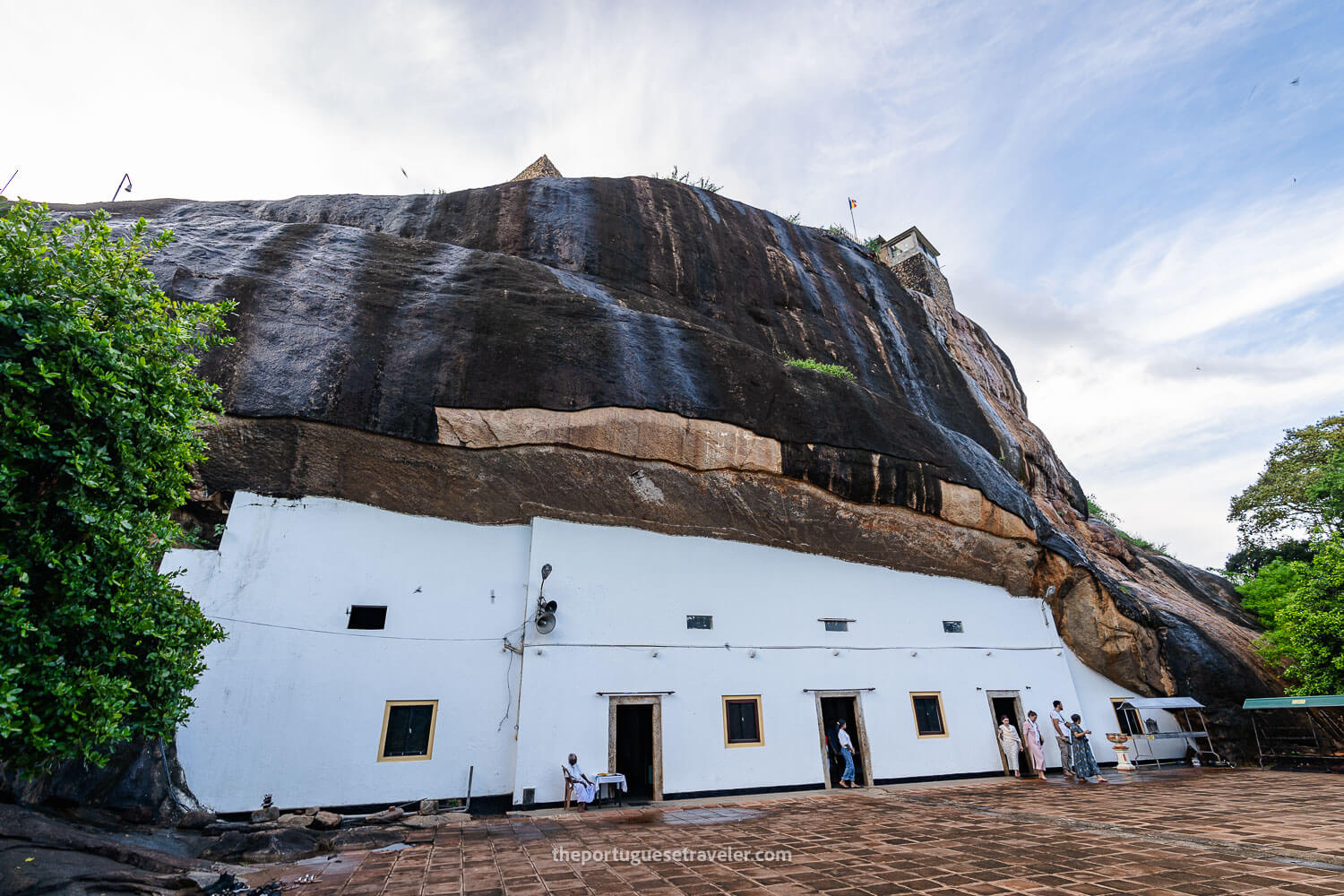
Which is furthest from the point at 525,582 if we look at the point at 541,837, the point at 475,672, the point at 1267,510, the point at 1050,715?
the point at 1267,510

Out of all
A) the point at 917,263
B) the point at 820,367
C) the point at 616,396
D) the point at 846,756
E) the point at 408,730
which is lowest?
the point at 846,756

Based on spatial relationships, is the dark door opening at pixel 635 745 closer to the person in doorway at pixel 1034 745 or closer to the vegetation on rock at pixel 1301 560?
the person in doorway at pixel 1034 745

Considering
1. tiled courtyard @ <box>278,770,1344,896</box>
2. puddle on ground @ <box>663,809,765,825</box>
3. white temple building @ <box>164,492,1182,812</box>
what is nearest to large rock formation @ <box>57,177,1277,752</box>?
white temple building @ <box>164,492,1182,812</box>

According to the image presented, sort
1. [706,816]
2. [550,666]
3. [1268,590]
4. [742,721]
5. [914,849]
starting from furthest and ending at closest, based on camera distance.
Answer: [1268,590], [742,721], [550,666], [706,816], [914,849]

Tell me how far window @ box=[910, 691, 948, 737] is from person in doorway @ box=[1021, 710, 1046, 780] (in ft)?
6.19

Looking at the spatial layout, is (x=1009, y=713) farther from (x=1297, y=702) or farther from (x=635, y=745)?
(x=635, y=745)

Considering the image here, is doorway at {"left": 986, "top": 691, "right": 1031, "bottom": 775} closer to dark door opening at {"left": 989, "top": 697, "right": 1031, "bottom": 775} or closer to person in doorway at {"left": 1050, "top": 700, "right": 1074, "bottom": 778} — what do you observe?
dark door opening at {"left": 989, "top": 697, "right": 1031, "bottom": 775}

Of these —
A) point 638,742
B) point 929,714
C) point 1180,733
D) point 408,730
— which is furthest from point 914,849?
point 1180,733

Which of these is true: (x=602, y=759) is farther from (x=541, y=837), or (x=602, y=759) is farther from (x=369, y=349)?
(x=369, y=349)

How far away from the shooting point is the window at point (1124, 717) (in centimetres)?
1359

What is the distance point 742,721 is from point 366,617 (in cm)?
654

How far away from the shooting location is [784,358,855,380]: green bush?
493 inches

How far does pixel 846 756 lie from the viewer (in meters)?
10.7

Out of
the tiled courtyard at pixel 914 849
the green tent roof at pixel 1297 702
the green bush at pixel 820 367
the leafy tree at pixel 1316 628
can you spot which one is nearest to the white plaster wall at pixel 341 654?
the tiled courtyard at pixel 914 849
